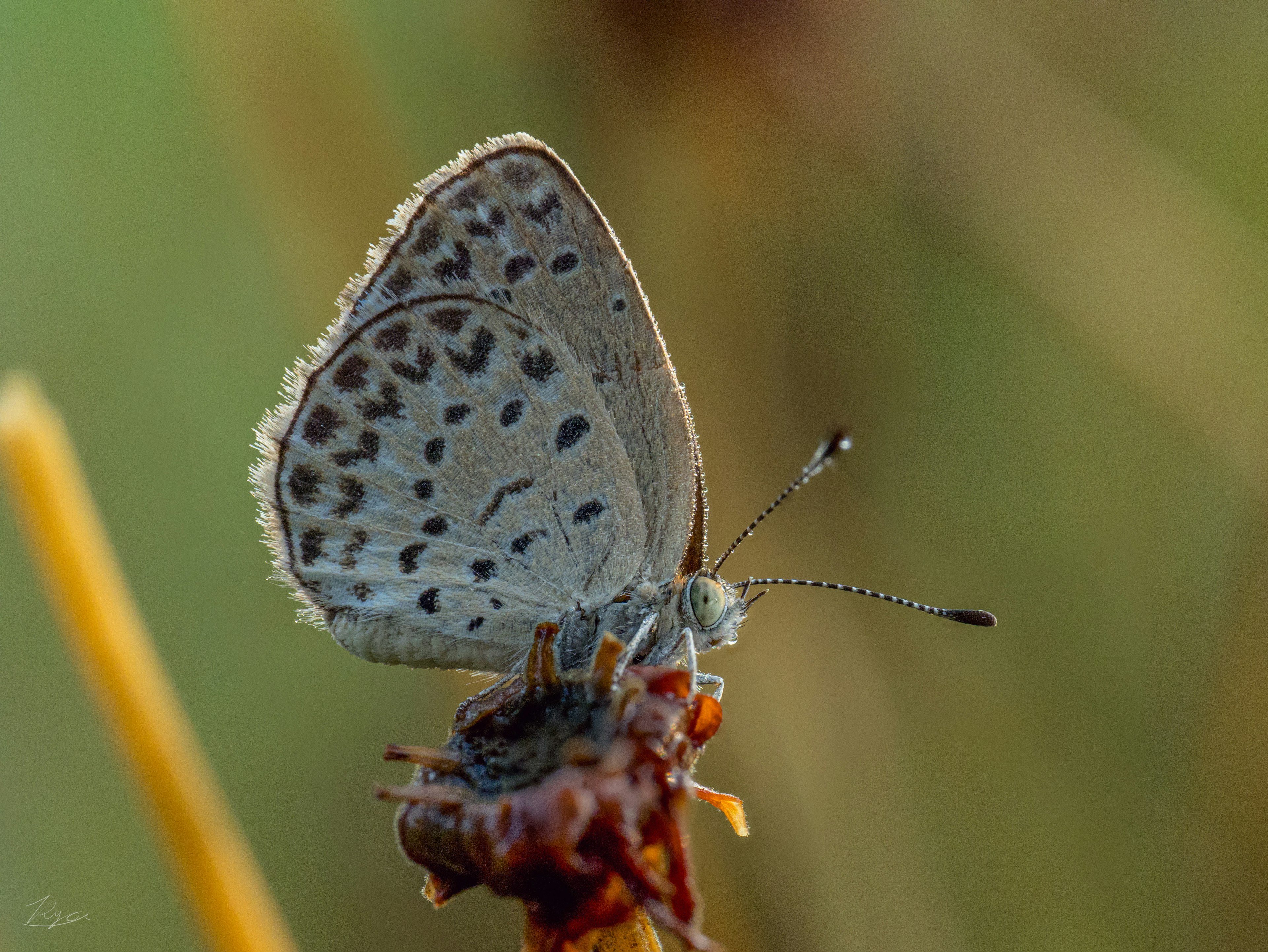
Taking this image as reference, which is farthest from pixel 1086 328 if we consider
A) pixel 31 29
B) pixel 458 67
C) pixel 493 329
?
pixel 31 29

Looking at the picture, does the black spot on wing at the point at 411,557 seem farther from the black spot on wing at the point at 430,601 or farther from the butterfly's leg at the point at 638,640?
the butterfly's leg at the point at 638,640

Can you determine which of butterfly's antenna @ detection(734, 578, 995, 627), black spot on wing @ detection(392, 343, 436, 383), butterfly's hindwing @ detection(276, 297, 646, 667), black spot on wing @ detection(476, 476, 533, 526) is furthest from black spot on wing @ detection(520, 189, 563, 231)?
butterfly's antenna @ detection(734, 578, 995, 627)

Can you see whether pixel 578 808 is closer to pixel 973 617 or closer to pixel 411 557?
pixel 411 557

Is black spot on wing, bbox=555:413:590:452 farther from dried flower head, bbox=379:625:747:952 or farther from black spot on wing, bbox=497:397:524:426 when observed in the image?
dried flower head, bbox=379:625:747:952

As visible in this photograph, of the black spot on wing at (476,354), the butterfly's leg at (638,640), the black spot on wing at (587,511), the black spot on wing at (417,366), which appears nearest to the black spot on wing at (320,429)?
the black spot on wing at (417,366)

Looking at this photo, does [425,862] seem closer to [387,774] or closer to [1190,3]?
[387,774]

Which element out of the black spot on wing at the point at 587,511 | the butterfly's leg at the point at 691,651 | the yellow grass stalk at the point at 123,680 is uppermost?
the black spot on wing at the point at 587,511

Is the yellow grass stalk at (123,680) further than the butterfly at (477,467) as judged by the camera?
No
